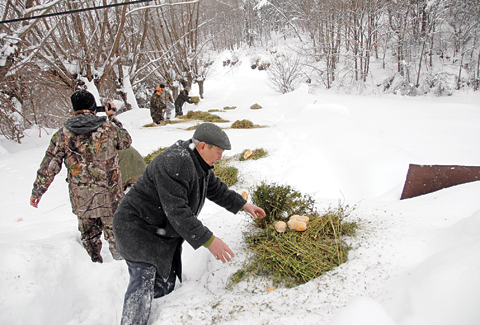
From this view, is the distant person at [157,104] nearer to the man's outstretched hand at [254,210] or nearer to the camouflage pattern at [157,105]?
the camouflage pattern at [157,105]

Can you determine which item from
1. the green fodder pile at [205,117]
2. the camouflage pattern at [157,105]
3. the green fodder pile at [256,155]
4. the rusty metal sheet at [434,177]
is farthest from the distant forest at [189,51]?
the rusty metal sheet at [434,177]

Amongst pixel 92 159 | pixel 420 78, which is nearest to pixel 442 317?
pixel 92 159

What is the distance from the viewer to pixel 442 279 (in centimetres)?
118

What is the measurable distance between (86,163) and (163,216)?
111 cm

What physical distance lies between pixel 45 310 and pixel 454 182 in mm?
3857

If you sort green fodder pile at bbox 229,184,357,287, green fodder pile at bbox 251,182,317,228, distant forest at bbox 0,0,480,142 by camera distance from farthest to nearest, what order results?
distant forest at bbox 0,0,480,142, green fodder pile at bbox 251,182,317,228, green fodder pile at bbox 229,184,357,287

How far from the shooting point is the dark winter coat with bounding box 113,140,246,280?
1.60 metres

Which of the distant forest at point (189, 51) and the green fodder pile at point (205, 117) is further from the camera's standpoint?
the green fodder pile at point (205, 117)

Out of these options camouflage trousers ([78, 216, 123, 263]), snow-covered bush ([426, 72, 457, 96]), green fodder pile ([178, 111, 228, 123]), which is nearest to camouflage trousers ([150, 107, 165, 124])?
green fodder pile ([178, 111, 228, 123])

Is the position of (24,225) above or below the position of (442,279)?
below

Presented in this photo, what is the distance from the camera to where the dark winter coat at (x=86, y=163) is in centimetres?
233

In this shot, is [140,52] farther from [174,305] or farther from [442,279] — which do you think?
[442,279]

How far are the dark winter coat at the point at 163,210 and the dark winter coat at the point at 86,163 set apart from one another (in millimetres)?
820

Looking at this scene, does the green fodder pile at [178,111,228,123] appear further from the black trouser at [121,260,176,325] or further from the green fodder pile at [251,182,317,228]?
the black trouser at [121,260,176,325]
